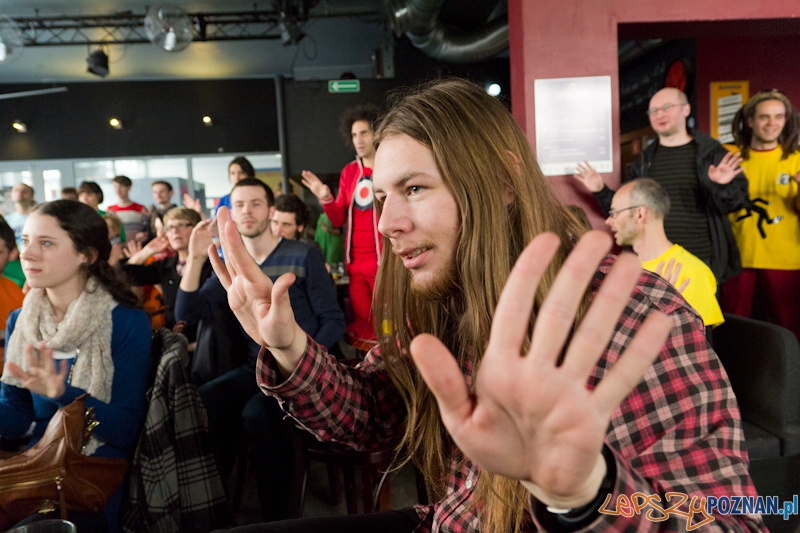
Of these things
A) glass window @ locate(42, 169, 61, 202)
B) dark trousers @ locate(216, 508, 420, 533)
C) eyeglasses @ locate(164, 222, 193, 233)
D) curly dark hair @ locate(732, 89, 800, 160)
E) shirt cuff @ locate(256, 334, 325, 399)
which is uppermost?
glass window @ locate(42, 169, 61, 202)

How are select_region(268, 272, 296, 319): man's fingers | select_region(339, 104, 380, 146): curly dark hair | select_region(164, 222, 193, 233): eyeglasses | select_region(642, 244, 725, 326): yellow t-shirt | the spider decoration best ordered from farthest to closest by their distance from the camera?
select_region(339, 104, 380, 146): curly dark hair < select_region(164, 222, 193, 233): eyeglasses < the spider decoration < select_region(642, 244, 725, 326): yellow t-shirt < select_region(268, 272, 296, 319): man's fingers

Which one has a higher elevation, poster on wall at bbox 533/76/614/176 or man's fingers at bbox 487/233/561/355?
poster on wall at bbox 533/76/614/176

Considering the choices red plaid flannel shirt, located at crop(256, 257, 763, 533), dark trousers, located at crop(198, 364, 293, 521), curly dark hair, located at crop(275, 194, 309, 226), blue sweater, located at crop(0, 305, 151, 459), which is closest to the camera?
red plaid flannel shirt, located at crop(256, 257, 763, 533)

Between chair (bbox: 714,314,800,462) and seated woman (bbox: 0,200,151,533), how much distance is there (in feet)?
6.49

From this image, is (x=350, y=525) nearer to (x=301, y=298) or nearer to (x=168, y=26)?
(x=301, y=298)

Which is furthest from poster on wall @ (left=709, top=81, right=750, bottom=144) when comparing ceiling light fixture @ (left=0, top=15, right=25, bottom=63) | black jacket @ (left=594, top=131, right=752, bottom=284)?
ceiling light fixture @ (left=0, top=15, right=25, bottom=63)

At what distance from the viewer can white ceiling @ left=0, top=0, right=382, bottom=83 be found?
6809 millimetres

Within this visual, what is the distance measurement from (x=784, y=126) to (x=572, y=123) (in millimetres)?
1260

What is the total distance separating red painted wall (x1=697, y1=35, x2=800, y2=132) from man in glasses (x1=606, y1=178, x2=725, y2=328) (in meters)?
4.09

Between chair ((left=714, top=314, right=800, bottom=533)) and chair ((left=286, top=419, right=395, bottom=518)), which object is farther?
chair ((left=286, top=419, right=395, bottom=518))

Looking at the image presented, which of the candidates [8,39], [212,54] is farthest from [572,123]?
[212,54]

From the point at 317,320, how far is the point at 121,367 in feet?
3.11

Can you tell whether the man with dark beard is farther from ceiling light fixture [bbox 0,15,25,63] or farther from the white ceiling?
the white ceiling

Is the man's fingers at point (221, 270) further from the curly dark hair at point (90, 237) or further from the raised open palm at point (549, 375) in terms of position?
the curly dark hair at point (90, 237)
